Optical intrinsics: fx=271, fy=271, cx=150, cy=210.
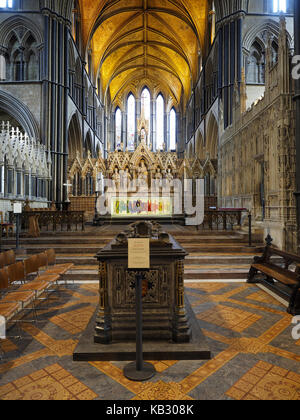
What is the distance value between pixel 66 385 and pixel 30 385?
30 centimetres

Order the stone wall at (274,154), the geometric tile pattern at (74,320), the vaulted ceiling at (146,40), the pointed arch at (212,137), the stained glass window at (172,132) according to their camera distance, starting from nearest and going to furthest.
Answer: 1. the geometric tile pattern at (74,320)
2. the stone wall at (274,154)
3. the pointed arch at (212,137)
4. the vaulted ceiling at (146,40)
5. the stained glass window at (172,132)

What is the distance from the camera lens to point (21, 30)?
16125 mm

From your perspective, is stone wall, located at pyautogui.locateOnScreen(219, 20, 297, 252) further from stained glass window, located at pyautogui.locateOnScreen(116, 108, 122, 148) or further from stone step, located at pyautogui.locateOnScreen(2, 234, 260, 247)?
stained glass window, located at pyautogui.locateOnScreen(116, 108, 122, 148)

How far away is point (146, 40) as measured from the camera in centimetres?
2784

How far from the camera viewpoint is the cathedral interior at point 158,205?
2.58m

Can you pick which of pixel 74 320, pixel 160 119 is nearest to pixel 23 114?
pixel 74 320

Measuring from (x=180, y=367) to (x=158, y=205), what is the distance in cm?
955

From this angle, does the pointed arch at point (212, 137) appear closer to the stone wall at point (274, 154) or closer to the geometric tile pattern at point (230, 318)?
the stone wall at point (274, 154)

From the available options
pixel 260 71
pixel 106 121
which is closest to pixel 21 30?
pixel 260 71

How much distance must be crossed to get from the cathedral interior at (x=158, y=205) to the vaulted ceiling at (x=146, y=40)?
5.5 inches

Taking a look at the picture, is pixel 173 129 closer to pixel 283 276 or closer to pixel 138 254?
pixel 283 276

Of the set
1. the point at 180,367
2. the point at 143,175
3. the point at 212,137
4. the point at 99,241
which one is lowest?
the point at 180,367

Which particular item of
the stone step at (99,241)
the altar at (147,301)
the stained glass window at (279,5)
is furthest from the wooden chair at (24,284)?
the stained glass window at (279,5)
